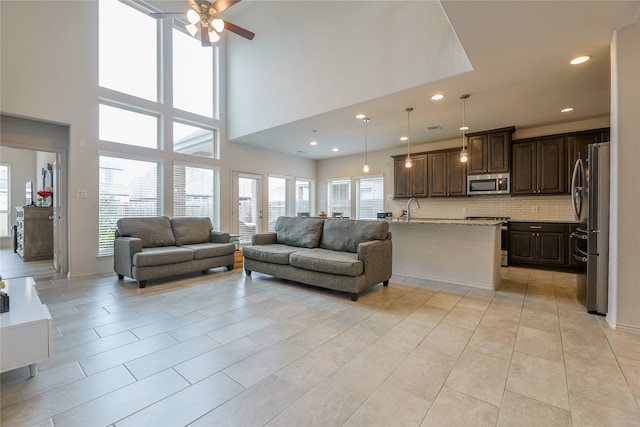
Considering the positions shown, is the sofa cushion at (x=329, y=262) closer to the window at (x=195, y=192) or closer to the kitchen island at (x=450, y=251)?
the kitchen island at (x=450, y=251)

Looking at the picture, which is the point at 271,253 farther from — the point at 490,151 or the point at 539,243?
the point at 539,243

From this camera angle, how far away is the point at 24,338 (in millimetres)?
1708

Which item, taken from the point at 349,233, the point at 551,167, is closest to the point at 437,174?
the point at 551,167

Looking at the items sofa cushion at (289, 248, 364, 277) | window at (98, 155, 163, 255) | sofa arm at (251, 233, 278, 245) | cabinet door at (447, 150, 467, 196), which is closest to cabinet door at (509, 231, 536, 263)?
cabinet door at (447, 150, 467, 196)

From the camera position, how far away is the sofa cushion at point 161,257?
3854mm

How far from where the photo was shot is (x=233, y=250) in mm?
5062

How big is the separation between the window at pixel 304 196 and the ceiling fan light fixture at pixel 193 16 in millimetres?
5133

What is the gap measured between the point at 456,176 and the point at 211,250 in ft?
16.6

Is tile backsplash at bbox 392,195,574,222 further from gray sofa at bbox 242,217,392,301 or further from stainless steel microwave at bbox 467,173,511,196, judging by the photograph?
gray sofa at bbox 242,217,392,301

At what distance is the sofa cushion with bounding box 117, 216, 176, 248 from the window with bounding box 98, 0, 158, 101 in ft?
7.84

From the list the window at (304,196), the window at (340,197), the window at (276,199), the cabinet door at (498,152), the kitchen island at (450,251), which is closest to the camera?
the kitchen island at (450,251)

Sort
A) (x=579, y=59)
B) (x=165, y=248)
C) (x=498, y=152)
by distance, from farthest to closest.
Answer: (x=498, y=152) < (x=165, y=248) < (x=579, y=59)

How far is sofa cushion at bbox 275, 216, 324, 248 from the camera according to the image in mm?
4523

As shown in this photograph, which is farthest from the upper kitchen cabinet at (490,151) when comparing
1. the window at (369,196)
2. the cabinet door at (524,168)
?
the window at (369,196)
